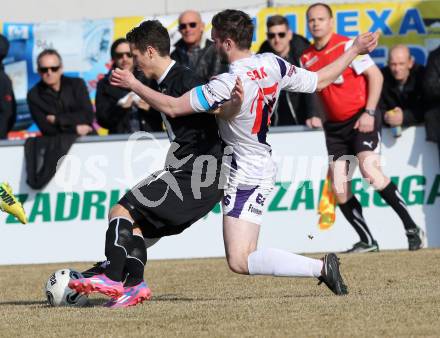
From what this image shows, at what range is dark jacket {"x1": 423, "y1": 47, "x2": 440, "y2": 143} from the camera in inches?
476

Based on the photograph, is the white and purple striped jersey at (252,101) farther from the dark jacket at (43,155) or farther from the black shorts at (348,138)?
the dark jacket at (43,155)

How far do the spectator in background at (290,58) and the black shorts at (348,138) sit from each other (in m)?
0.55

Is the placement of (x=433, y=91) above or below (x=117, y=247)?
above

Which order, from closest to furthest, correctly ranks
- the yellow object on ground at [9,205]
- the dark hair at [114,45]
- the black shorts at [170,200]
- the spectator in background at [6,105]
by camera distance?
the black shorts at [170,200], the yellow object on ground at [9,205], the dark hair at [114,45], the spectator in background at [6,105]

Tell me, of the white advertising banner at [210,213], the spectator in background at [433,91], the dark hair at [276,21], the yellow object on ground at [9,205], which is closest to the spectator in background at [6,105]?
the white advertising banner at [210,213]

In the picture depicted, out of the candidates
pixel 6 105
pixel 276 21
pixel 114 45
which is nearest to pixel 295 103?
pixel 276 21

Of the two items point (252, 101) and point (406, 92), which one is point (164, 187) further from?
point (406, 92)

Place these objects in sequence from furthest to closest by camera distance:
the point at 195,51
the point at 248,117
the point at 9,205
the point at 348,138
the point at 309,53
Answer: the point at 195,51, the point at 348,138, the point at 309,53, the point at 9,205, the point at 248,117

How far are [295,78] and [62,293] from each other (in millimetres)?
2237

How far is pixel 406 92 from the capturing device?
12453mm

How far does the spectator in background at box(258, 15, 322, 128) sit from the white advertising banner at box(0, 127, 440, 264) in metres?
0.27

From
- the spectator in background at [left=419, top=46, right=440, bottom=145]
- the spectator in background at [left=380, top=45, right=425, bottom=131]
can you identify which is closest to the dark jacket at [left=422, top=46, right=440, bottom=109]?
→ the spectator in background at [left=419, top=46, right=440, bottom=145]

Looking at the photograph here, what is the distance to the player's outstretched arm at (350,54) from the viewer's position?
7.75 meters

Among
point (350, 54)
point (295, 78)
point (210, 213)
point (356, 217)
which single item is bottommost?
point (210, 213)
